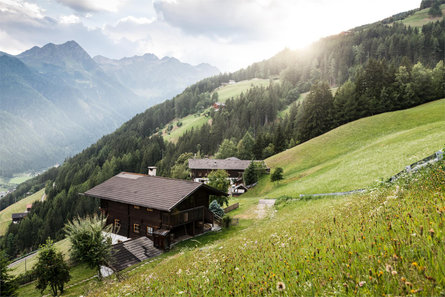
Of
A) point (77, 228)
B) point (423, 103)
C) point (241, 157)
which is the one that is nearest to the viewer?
point (77, 228)

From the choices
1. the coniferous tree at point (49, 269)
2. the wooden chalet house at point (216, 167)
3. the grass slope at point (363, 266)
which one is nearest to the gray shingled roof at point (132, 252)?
the coniferous tree at point (49, 269)

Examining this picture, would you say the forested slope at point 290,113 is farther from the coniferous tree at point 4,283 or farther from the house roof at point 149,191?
the coniferous tree at point 4,283

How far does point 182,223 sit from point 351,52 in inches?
7777

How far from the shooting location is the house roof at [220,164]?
89481 millimetres

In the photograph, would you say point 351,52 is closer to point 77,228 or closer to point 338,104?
point 338,104

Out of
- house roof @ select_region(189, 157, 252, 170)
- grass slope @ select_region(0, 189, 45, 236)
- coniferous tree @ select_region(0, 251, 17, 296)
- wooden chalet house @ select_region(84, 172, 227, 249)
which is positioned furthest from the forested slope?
coniferous tree @ select_region(0, 251, 17, 296)

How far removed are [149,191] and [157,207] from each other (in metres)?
4.62

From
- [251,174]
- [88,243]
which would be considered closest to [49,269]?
[88,243]

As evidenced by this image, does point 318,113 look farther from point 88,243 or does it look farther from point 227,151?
point 88,243

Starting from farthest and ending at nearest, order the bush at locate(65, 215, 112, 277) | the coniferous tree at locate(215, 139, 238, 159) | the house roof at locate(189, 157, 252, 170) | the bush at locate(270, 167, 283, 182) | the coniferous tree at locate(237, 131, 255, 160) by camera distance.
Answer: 1. the coniferous tree at locate(215, 139, 238, 159)
2. the coniferous tree at locate(237, 131, 255, 160)
3. the house roof at locate(189, 157, 252, 170)
4. the bush at locate(270, 167, 283, 182)
5. the bush at locate(65, 215, 112, 277)

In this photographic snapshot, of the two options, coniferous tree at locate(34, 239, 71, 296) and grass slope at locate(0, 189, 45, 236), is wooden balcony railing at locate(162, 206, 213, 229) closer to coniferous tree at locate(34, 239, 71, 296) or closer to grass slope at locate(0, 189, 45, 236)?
coniferous tree at locate(34, 239, 71, 296)

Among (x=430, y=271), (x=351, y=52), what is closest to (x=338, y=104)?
(x=430, y=271)

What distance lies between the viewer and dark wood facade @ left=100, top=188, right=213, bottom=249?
30266mm

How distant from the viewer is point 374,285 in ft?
11.8
